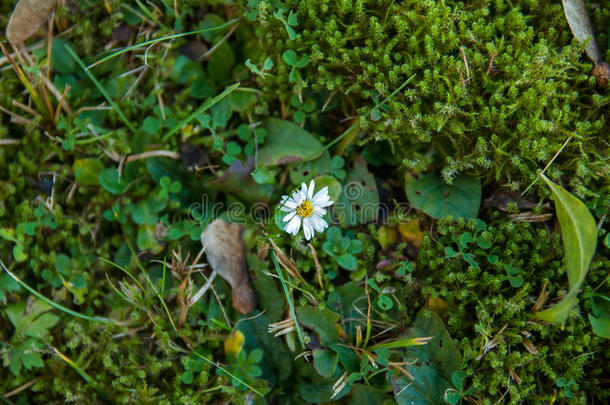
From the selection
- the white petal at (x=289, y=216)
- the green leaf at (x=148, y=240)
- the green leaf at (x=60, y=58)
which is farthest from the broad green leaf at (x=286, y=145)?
the green leaf at (x=60, y=58)

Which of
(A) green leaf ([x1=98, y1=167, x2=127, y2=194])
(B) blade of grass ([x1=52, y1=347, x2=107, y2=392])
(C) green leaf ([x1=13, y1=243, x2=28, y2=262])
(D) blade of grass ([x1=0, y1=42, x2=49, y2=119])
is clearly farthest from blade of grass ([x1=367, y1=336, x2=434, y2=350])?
(D) blade of grass ([x1=0, y1=42, x2=49, y2=119])

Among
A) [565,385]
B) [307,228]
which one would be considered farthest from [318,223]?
[565,385]

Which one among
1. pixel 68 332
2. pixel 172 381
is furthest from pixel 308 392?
pixel 68 332

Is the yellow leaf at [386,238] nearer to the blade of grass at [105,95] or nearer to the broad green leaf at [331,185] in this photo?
the broad green leaf at [331,185]

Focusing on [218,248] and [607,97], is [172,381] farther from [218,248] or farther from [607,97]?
[607,97]

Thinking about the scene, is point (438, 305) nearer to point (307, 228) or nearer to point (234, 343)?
point (307, 228)

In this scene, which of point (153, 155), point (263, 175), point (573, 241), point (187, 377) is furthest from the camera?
point (153, 155)
